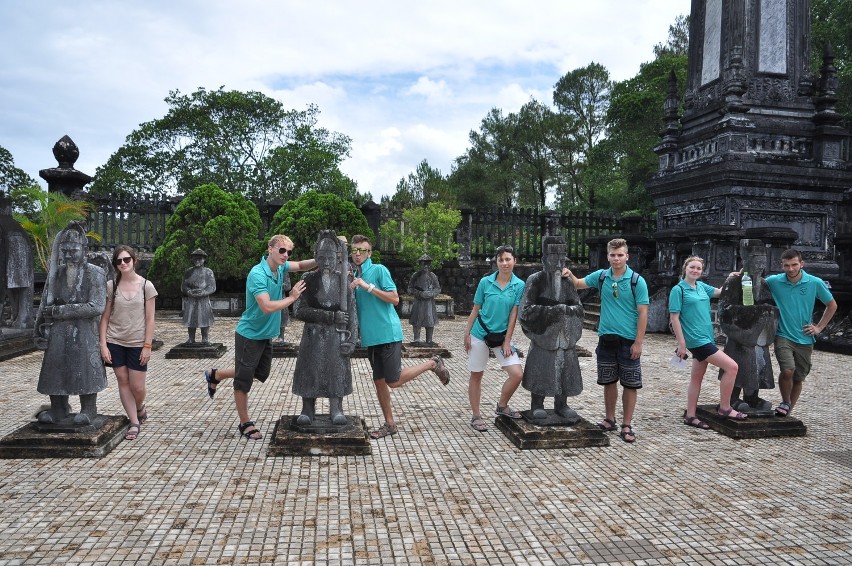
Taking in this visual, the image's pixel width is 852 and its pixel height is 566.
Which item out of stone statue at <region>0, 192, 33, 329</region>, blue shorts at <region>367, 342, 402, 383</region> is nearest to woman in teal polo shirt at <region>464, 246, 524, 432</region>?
blue shorts at <region>367, 342, 402, 383</region>

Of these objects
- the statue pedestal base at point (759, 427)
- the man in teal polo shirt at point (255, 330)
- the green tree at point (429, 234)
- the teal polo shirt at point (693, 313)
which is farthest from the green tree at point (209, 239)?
the statue pedestal base at point (759, 427)

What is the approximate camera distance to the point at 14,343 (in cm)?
945

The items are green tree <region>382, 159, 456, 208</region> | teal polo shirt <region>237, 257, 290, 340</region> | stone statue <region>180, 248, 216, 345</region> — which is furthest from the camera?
green tree <region>382, 159, 456, 208</region>

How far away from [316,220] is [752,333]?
1116 centimetres

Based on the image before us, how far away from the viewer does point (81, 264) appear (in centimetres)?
502

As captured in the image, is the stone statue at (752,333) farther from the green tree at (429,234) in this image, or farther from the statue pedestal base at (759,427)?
the green tree at (429,234)

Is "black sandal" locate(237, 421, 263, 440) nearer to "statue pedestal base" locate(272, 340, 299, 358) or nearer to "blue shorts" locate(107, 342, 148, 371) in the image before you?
"blue shorts" locate(107, 342, 148, 371)

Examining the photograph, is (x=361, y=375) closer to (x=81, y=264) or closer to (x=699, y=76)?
(x=81, y=264)

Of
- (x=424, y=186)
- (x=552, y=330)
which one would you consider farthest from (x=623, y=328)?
(x=424, y=186)

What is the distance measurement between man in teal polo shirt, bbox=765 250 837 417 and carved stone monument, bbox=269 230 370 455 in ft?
14.1

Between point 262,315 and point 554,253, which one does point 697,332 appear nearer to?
point 554,253

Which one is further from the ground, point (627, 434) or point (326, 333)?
point (326, 333)

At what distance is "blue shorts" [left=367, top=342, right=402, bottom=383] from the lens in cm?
526

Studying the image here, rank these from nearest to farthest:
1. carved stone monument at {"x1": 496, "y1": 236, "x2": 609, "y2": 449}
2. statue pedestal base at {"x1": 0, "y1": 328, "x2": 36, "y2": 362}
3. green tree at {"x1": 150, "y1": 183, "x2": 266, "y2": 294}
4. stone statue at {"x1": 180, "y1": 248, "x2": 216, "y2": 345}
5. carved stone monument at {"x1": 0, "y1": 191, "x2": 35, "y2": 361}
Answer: carved stone monument at {"x1": 496, "y1": 236, "x2": 609, "y2": 449}
statue pedestal base at {"x1": 0, "y1": 328, "x2": 36, "y2": 362}
carved stone monument at {"x1": 0, "y1": 191, "x2": 35, "y2": 361}
stone statue at {"x1": 180, "y1": 248, "x2": 216, "y2": 345}
green tree at {"x1": 150, "y1": 183, "x2": 266, "y2": 294}
